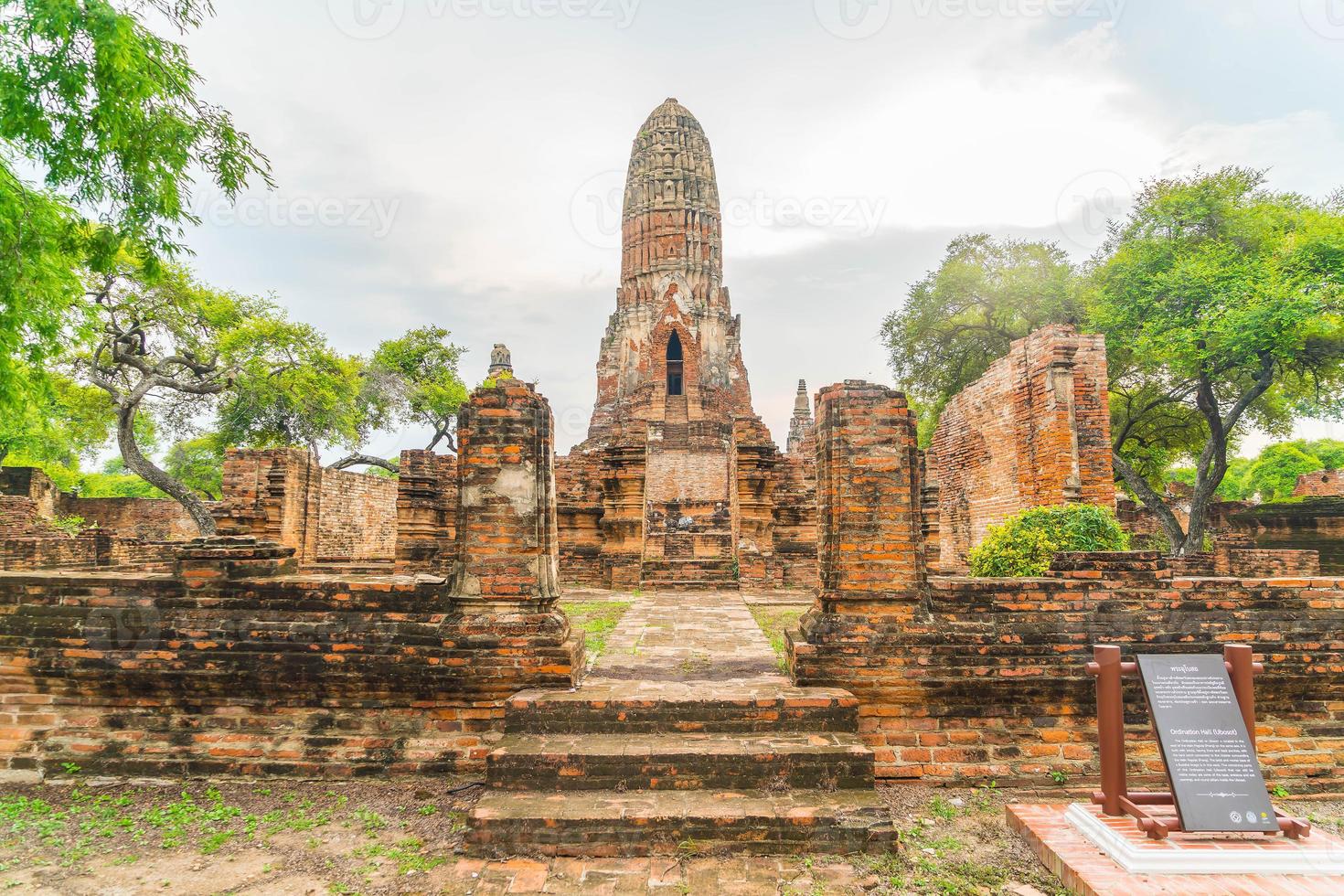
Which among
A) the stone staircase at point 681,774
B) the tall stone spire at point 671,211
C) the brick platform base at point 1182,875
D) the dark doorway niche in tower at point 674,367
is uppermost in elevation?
the tall stone spire at point 671,211

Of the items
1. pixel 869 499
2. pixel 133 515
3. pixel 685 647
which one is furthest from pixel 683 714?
pixel 133 515

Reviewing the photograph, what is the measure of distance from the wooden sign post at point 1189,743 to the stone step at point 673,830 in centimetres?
126

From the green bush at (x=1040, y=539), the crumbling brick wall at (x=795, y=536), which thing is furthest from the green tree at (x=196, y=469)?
the green bush at (x=1040, y=539)

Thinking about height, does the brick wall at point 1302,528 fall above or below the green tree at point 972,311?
below

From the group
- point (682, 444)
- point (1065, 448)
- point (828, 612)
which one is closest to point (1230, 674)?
point (828, 612)

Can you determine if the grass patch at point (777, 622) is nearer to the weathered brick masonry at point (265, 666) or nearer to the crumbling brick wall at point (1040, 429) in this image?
the weathered brick masonry at point (265, 666)

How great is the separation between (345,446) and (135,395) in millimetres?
8647

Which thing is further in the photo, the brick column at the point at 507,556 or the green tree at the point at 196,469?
the green tree at the point at 196,469

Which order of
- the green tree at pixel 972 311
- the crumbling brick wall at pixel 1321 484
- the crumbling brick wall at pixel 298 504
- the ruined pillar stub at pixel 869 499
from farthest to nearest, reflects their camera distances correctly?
the crumbling brick wall at pixel 1321 484
the green tree at pixel 972 311
the crumbling brick wall at pixel 298 504
the ruined pillar stub at pixel 869 499

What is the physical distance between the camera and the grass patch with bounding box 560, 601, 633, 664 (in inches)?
245

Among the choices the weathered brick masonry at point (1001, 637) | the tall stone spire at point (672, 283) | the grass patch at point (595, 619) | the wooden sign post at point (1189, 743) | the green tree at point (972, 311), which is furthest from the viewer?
the tall stone spire at point (672, 283)

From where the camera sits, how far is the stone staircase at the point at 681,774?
11.8ft

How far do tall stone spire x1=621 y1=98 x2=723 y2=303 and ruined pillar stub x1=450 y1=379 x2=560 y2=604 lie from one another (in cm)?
2771

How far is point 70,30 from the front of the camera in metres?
5.23
